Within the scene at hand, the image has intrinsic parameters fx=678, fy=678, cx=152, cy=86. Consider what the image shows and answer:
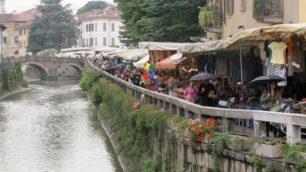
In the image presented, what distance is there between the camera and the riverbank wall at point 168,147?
12328mm

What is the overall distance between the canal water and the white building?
7625cm

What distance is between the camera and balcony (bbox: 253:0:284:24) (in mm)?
23031

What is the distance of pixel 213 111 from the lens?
47.8 ft

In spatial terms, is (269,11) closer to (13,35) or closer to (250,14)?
(250,14)

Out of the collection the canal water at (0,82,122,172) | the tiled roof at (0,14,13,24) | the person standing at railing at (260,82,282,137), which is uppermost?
the tiled roof at (0,14,13,24)

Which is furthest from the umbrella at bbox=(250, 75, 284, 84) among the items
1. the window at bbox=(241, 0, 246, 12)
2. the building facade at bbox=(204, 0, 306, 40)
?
the window at bbox=(241, 0, 246, 12)

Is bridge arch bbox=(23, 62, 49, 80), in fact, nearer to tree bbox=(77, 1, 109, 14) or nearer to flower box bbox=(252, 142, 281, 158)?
tree bbox=(77, 1, 109, 14)

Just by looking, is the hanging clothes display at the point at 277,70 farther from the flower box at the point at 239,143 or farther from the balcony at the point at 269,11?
the balcony at the point at 269,11

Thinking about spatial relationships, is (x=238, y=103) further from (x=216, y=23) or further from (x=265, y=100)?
(x=216, y=23)

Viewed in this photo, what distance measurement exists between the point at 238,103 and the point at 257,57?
4343mm

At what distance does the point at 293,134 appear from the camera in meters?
11.1

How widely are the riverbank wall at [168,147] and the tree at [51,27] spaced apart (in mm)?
77521

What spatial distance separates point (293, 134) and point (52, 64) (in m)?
93.6

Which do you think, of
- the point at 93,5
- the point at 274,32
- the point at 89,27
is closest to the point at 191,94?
the point at 274,32
